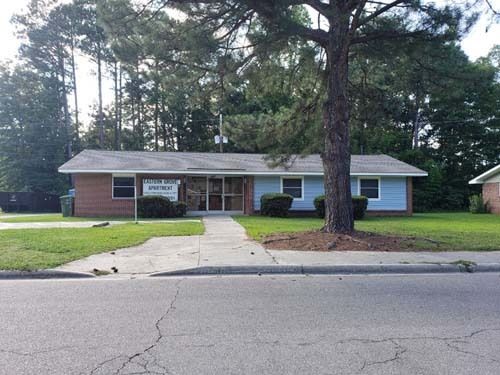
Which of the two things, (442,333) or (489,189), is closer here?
(442,333)

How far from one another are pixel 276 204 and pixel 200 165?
5.12 m

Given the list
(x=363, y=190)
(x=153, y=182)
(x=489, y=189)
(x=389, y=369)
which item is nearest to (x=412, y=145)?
(x=489, y=189)

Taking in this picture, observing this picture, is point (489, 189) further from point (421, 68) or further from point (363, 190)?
point (421, 68)

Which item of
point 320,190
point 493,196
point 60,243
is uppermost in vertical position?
point 320,190

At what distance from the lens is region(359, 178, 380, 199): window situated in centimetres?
2423

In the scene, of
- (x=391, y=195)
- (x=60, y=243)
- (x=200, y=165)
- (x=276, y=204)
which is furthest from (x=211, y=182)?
(x=60, y=243)

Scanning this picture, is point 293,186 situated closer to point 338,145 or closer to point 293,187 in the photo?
point 293,187

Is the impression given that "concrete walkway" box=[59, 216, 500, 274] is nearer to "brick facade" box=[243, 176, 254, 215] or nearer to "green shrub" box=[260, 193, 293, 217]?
"green shrub" box=[260, 193, 293, 217]

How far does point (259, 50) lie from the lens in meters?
11.5

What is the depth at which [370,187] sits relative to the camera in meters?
24.3

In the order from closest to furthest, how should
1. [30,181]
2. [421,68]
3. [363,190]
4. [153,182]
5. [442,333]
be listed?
1. [442,333]
2. [421,68]
3. [153,182]
4. [363,190]
5. [30,181]

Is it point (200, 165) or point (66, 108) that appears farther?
point (66, 108)

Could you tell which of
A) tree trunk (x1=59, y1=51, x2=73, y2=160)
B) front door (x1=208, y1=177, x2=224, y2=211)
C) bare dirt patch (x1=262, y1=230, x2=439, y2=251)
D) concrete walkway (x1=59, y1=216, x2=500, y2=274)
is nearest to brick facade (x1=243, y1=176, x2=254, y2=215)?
front door (x1=208, y1=177, x2=224, y2=211)

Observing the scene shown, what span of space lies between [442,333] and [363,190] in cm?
2030
